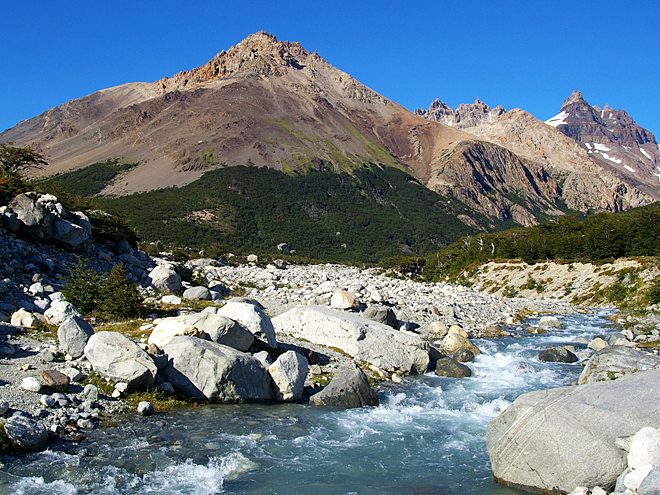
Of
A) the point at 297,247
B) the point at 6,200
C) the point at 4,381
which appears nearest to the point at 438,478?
the point at 4,381

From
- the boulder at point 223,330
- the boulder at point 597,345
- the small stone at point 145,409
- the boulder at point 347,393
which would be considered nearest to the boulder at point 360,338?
the boulder at point 347,393

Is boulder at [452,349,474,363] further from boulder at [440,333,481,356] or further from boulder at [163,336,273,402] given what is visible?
boulder at [163,336,273,402]

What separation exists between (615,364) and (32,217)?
27536 mm

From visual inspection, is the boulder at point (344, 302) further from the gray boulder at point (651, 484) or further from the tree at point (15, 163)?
the tree at point (15, 163)

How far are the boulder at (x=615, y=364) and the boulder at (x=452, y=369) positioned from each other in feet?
13.9

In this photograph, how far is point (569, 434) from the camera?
9.46 meters

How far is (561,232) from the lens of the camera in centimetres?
7931

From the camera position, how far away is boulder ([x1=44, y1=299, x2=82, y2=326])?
658 inches

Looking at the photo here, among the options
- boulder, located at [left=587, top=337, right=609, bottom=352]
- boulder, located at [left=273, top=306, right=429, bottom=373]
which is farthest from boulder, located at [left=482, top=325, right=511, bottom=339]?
boulder, located at [left=273, top=306, right=429, bottom=373]

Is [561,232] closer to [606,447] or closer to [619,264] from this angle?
[619,264]

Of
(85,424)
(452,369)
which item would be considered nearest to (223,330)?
(85,424)

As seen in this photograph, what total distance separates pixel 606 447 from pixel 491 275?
62367 mm

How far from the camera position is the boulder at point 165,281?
2605 centimetres

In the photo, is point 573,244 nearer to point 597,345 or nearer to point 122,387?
point 597,345
